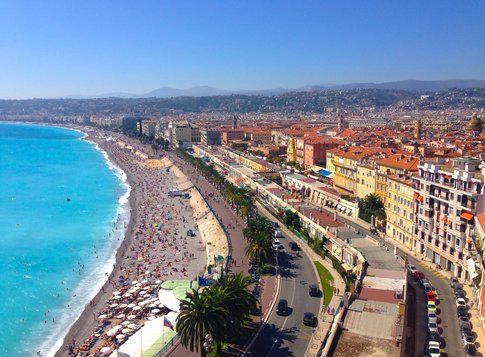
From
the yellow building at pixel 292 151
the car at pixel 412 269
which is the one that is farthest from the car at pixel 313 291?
the yellow building at pixel 292 151

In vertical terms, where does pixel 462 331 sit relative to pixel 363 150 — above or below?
below

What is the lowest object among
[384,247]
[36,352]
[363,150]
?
[36,352]

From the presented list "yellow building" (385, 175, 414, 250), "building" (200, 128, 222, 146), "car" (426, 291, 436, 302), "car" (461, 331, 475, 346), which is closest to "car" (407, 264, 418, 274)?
"car" (426, 291, 436, 302)

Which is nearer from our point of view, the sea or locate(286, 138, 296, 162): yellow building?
the sea

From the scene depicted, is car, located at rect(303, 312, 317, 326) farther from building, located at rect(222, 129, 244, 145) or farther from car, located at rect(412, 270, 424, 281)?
building, located at rect(222, 129, 244, 145)

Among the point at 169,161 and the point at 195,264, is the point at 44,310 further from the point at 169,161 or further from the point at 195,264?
the point at 169,161

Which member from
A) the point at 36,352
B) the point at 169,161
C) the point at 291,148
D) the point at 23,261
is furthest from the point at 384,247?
the point at 169,161
